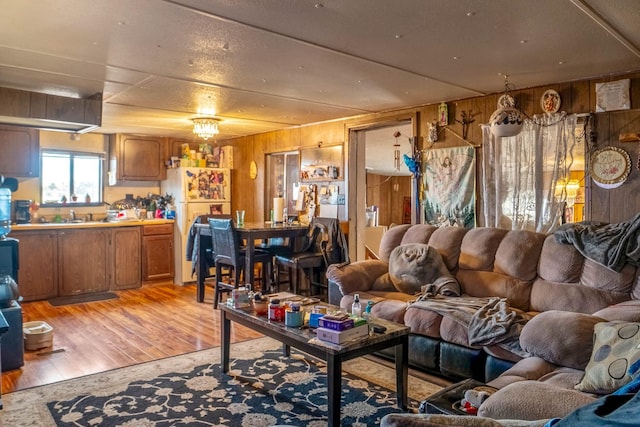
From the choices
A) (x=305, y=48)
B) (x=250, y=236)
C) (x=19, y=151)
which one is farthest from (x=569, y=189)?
(x=19, y=151)

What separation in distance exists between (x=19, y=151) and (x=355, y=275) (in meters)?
4.70

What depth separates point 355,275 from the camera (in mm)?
3959

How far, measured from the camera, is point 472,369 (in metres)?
2.92

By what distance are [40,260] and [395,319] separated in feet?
15.2

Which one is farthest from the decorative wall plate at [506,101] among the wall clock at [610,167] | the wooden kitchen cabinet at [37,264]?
the wooden kitchen cabinet at [37,264]

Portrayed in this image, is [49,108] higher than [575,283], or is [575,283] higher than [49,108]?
[49,108]

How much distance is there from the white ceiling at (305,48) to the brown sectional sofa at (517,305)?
1.32 m

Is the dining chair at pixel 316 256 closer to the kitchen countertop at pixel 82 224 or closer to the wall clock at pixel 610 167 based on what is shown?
the kitchen countertop at pixel 82 224

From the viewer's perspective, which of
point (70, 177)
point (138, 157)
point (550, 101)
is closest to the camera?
point (550, 101)

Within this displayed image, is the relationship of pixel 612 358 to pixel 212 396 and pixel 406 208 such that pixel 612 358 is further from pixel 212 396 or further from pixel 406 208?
pixel 406 208

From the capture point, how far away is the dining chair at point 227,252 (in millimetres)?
4949

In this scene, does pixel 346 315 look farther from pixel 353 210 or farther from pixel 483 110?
pixel 353 210

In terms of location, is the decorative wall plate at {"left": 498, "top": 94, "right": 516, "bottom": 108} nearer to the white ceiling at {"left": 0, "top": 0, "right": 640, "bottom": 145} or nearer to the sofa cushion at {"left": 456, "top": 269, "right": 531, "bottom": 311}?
the white ceiling at {"left": 0, "top": 0, "right": 640, "bottom": 145}

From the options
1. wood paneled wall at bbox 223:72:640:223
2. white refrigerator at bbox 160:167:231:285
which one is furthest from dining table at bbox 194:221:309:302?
wood paneled wall at bbox 223:72:640:223
